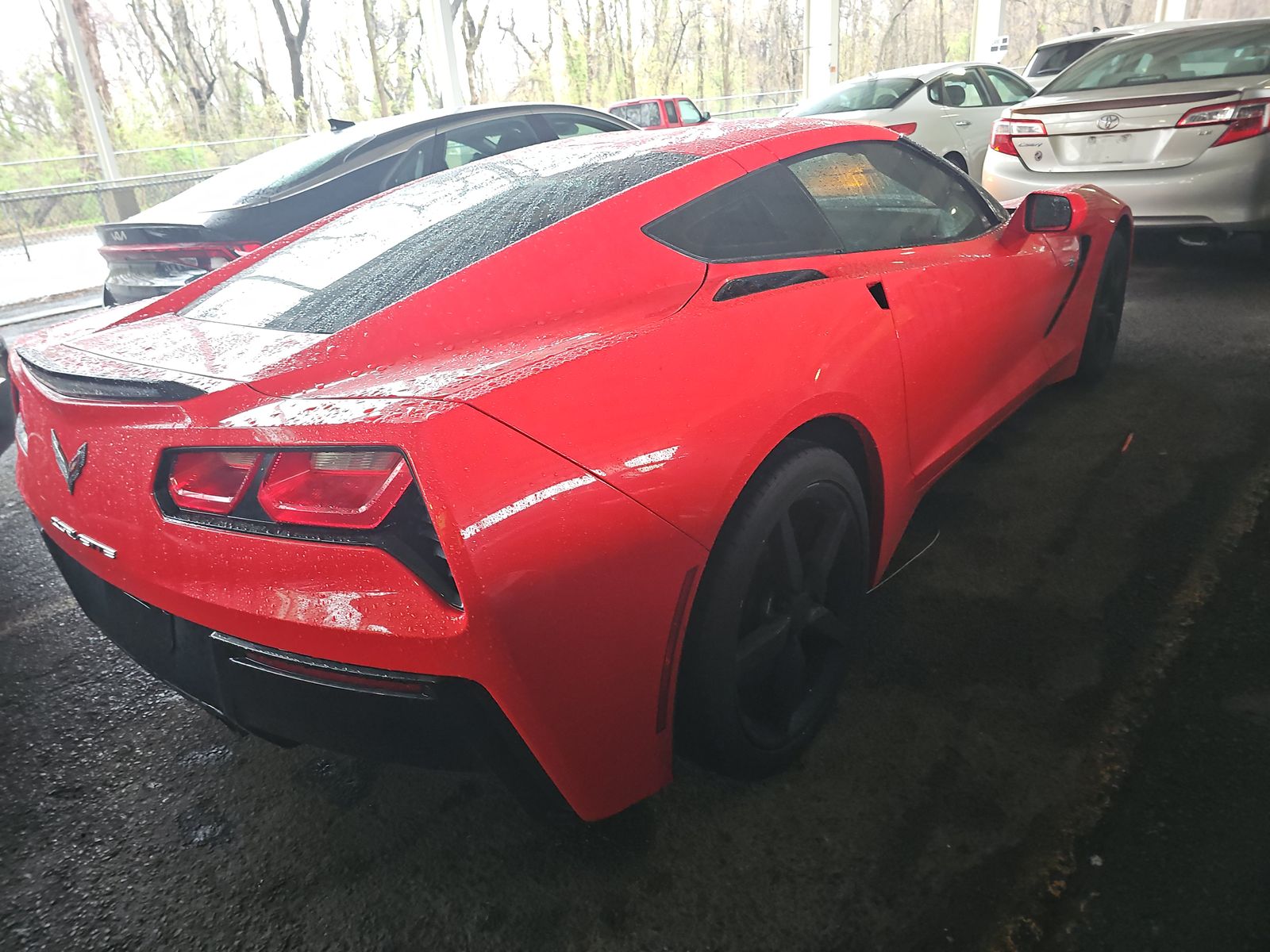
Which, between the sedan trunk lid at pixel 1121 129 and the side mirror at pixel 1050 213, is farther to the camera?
the sedan trunk lid at pixel 1121 129

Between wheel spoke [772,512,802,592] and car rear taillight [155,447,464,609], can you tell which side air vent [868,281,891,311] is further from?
car rear taillight [155,447,464,609]

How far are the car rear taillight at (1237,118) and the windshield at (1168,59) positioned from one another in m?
0.52

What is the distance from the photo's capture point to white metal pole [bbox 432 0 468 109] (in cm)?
1341

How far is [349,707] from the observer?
1.29 meters

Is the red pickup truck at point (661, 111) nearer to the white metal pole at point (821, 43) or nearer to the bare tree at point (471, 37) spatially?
the bare tree at point (471, 37)

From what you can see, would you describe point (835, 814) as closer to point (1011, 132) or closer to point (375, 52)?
point (1011, 132)

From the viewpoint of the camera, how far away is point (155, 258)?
4.39m

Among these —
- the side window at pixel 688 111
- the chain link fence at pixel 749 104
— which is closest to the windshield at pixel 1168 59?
the side window at pixel 688 111

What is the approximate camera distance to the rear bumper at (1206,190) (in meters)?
4.67

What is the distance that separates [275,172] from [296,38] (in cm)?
1602

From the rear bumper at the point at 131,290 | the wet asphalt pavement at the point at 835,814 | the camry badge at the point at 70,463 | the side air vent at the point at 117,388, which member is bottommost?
the wet asphalt pavement at the point at 835,814

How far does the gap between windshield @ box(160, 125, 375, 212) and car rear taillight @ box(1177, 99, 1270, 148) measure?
4633mm

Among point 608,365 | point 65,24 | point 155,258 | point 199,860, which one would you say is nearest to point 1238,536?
point 608,365

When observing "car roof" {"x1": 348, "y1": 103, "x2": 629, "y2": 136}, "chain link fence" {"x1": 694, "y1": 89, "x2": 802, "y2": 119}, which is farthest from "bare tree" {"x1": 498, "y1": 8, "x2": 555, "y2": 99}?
"car roof" {"x1": 348, "y1": 103, "x2": 629, "y2": 136}
